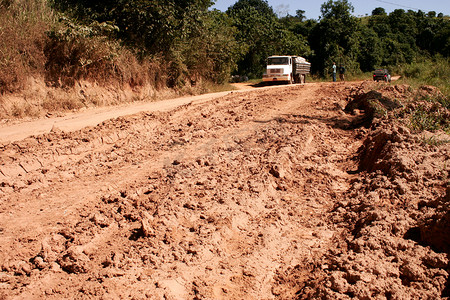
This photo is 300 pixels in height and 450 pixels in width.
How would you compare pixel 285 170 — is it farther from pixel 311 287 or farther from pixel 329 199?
pixel 311 287

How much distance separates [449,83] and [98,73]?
1240 centimetres

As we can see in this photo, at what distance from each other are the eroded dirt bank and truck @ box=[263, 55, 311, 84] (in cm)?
1859

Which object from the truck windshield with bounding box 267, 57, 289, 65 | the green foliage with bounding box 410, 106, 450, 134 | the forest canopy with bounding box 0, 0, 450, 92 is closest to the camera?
the green foliage with bounding box 410, 106, 450, 134

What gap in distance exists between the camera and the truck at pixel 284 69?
2544 centimetres

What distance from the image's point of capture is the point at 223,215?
14.2ft

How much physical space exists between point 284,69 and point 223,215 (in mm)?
22411

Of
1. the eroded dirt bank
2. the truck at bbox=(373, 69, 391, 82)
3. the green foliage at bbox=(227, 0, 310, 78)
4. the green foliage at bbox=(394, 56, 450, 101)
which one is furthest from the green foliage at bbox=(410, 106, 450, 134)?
the green foliage at bbox=(227, 0, 310, 78)

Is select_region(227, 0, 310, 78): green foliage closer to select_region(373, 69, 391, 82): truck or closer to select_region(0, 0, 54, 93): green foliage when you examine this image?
select_region(373, 69, 391, 82): truck

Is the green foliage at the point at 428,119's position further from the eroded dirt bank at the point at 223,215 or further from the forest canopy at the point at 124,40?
the forest canopy at the point at 124,40

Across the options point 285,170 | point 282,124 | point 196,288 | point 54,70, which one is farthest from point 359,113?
point 54,70

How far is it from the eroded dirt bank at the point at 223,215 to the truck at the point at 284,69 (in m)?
18.6

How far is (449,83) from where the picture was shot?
1321 centimetres

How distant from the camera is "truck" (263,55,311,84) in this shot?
83.5 feet

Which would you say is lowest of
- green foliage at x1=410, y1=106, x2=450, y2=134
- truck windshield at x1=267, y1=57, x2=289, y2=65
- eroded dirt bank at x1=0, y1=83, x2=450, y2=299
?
eroded dirt bank at x1=0, y1=83, x2=450, y2=299
